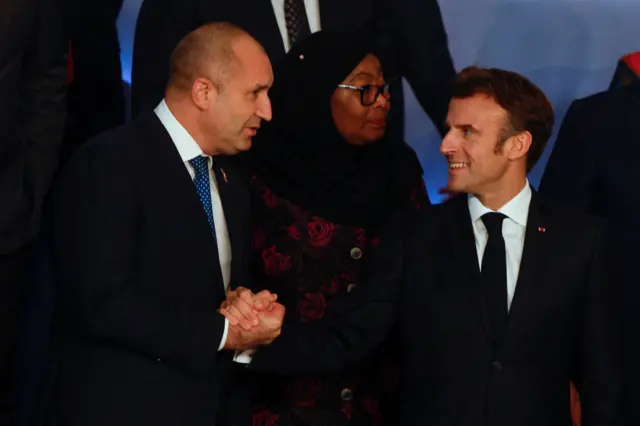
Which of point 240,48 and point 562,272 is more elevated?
point 240,48

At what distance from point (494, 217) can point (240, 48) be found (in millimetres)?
675

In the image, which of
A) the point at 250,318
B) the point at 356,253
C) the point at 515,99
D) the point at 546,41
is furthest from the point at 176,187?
the point at 546,41

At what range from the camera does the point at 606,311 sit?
8.12ft

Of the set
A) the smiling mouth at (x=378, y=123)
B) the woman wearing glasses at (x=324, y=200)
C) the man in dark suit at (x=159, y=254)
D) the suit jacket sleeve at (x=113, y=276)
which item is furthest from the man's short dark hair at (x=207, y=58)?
the smiling mouth at (x=378, y=123)

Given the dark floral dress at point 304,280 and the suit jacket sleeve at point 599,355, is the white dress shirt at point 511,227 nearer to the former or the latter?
the suit jacket sleeve at point 599,355

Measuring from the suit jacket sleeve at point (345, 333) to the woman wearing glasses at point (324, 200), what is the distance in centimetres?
16

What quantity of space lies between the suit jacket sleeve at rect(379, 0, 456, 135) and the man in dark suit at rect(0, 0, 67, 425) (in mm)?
1125

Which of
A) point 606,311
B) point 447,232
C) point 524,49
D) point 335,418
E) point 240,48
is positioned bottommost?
point 335,418

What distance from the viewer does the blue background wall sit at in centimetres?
388

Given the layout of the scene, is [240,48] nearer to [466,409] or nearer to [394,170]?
[394,170]

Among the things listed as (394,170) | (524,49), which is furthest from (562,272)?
(524,49)

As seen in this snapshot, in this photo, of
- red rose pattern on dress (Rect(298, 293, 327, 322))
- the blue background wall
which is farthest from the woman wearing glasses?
the blue background wall

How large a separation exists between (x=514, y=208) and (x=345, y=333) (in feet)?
1.57

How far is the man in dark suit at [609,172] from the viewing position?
10.1 ft
